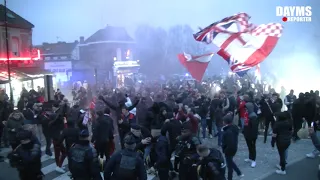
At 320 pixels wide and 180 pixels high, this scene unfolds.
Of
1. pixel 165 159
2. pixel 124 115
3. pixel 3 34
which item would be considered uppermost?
pixel 3 34

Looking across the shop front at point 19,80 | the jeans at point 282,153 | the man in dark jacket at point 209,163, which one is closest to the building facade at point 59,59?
the shop front at point 19,80

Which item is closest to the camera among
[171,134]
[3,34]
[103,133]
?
[171,134]

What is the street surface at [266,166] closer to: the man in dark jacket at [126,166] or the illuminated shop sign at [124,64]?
the man in dark jacket at [126,166]

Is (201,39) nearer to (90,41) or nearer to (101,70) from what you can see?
(101,70)

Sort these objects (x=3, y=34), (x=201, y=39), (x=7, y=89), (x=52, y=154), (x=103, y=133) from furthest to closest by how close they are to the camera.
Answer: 1. (x=3, y=34)
2. (x=7, y=89)
3. (x=201, y=39)
4. (x=52, y=154)
5. (x=103, y=133)

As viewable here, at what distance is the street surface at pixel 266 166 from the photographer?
8.60m

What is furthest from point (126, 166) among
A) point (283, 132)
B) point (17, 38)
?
point (17, 38)

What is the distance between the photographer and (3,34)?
93.2ft

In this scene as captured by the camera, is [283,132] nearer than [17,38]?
Yes

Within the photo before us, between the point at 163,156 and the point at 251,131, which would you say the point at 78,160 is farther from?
the point at 251,131

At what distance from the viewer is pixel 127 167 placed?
498 centimetres

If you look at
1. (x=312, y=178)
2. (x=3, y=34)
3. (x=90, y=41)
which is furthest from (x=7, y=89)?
(x=90, y=41)

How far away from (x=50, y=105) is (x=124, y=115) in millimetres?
3584

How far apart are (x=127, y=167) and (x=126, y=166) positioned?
0.07 ft
